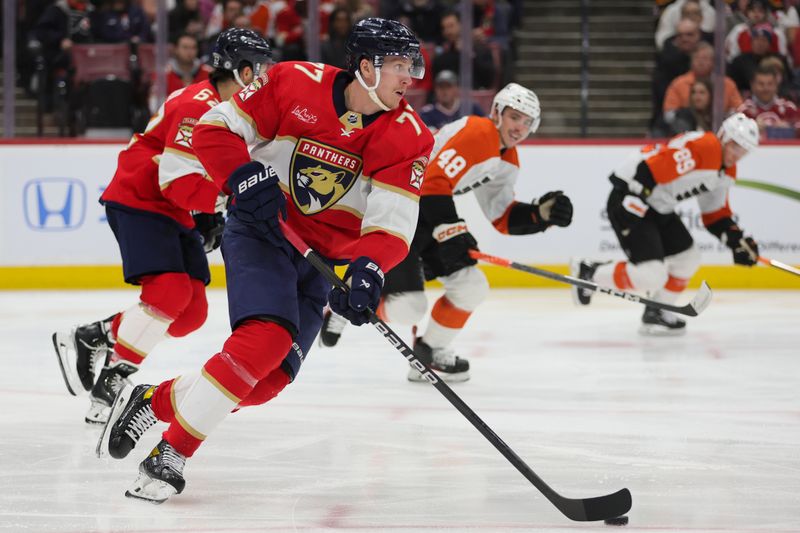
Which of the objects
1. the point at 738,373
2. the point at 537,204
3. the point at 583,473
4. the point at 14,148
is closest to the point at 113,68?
the point at 14,148

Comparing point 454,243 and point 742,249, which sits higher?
point 454,243

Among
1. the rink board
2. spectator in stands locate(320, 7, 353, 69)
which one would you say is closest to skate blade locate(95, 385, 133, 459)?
the rink board

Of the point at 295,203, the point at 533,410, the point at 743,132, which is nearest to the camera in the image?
the point at 295,203

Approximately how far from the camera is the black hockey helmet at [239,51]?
3736 millimetres

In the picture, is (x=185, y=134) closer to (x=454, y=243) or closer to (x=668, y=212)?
(x=454, y=243)

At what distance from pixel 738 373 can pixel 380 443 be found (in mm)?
1945

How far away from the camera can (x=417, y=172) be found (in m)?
2.99

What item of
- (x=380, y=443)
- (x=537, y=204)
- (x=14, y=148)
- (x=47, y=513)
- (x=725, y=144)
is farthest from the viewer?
(x=14, y=148)

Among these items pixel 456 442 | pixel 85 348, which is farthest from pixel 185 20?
pixel 456 442

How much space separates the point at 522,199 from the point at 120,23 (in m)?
2.78

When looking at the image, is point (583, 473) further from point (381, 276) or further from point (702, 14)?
point (702, 14)

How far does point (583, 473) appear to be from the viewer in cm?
325

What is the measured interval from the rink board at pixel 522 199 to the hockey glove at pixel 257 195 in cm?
471

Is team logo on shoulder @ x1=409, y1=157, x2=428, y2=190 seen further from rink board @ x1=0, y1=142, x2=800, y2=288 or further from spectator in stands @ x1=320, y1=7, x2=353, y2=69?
spectator in stands @ x1=320, y1=7, x2=353, y2=69
